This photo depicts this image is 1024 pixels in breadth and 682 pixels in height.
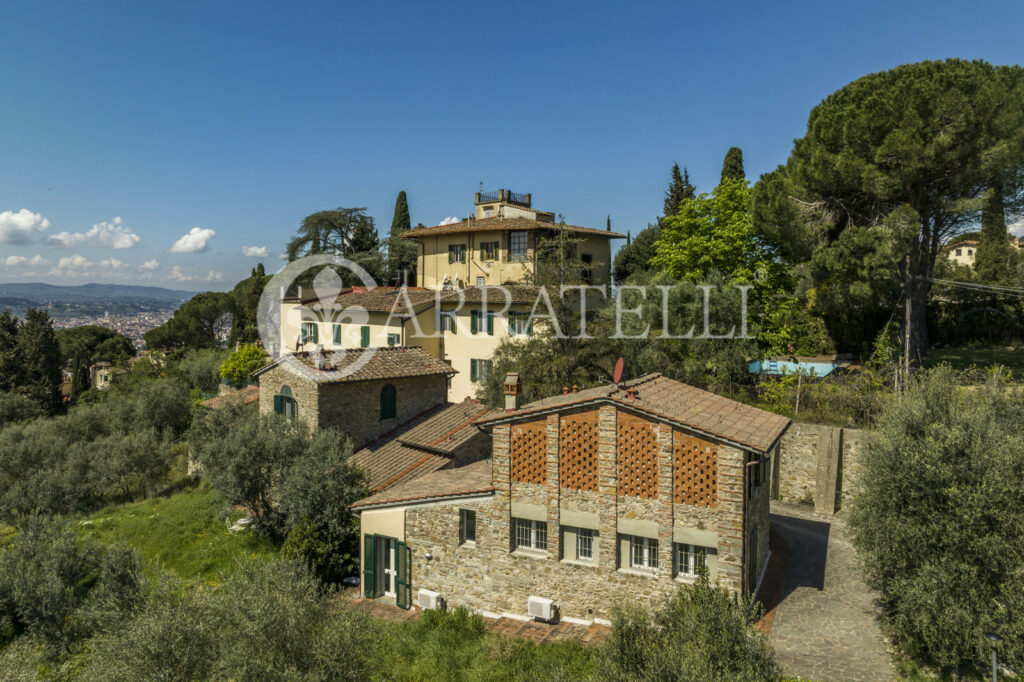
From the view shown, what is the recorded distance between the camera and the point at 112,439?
30.4 meters

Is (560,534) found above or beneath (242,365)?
beneath

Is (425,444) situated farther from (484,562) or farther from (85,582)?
(85,582)

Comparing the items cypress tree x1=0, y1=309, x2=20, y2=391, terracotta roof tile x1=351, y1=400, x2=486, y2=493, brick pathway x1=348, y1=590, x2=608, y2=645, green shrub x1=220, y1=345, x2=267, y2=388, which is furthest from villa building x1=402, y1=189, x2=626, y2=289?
cypress tree x1=0, y1=309, x2=20, y2=391

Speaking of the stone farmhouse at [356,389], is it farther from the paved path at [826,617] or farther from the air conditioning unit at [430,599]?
the paved path at [826,617]

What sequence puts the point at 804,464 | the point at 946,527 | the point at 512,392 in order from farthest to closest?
the point at 804,464 → the point at 512,392 → the point at 946,527

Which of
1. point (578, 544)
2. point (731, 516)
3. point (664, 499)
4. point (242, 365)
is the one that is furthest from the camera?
point (242, 365)

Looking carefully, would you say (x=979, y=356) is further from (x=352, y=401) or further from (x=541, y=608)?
(x=352, y=401)

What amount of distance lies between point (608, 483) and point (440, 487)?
16.1ft

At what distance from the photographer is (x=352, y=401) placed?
22.5 meters

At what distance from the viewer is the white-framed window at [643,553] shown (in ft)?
42.3

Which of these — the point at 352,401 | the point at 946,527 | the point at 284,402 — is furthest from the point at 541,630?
the point at 284,402

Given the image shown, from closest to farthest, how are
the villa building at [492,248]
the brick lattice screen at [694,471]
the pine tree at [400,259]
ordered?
the brick lattice screen at [694,471]
the villa building at [492,248]
the pine tree at [400,259]

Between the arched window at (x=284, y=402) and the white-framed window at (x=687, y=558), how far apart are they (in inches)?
591

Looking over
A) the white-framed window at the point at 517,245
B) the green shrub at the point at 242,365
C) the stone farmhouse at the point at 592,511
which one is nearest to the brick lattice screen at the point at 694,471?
the stone farmhouse at the point at 592,511
